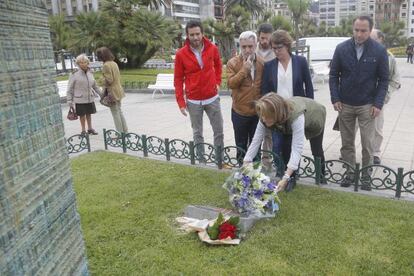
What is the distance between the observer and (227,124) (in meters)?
8.46

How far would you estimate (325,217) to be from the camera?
3.68 metres

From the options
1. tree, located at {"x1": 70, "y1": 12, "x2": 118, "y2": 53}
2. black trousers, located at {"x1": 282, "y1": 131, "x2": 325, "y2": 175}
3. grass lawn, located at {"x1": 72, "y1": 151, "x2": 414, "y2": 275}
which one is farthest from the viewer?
tree, located at {"x1": 70, "y1": 12, "x2": 118, "y2": 53}

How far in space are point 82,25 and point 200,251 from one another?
25.4 m

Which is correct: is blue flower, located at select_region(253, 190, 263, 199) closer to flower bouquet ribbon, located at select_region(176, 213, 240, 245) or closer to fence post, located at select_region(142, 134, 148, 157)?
flower bouquet ribbon, located at select_region(176, 213, 240, 245)

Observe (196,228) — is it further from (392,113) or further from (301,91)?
(392,113)

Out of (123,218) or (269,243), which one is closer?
(269,243)

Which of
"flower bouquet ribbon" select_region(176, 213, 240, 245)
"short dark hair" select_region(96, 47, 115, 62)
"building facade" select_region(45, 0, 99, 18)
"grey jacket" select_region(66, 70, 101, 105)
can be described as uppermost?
"building facade" select_region(45, 0, 99, 18)

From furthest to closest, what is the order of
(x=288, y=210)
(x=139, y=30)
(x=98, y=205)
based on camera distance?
(x=139, y=30)
(x=98, y=205)
(x=288, y=210)

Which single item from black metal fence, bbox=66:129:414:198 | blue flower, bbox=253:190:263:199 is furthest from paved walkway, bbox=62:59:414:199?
blue flower, bbox=253:190:263:199

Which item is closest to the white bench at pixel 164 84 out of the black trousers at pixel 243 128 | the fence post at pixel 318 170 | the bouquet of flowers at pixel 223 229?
the black trousers at pixel 243 128

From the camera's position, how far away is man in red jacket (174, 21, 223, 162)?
487 centimetres

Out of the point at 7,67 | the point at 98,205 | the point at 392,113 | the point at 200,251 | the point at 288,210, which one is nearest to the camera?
the point at 7,67

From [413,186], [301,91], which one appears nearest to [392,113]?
[413,186]

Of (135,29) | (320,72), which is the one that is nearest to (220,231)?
(320,72)
